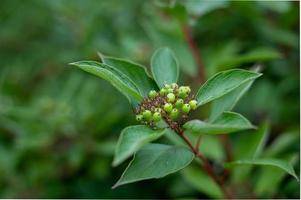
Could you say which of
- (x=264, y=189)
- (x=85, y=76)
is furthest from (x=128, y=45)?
(x=264, y=189)

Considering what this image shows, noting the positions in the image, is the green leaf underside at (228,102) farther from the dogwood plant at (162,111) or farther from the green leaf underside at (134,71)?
the green leaf underside at (134,71)

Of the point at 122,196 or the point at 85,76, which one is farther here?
the point at 85,76

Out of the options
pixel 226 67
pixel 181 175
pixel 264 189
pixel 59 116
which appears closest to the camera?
pixel 264 189

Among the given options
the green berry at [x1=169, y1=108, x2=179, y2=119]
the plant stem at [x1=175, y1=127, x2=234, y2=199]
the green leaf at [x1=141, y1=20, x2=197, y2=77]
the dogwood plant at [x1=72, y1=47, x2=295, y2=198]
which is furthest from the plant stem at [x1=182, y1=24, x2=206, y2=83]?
the green berry at [x1=169, y1=108, x2=179, y2=119]

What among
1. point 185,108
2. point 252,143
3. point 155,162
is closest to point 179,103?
point 185,108

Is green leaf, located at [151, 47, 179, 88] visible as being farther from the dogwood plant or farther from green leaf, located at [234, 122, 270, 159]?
green leaf, located at [234, 122, 270, 159]

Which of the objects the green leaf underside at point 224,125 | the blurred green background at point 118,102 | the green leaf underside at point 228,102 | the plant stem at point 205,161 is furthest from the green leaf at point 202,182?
the green leaf underside at point 224,125

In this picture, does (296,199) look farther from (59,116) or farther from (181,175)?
(59,116)
